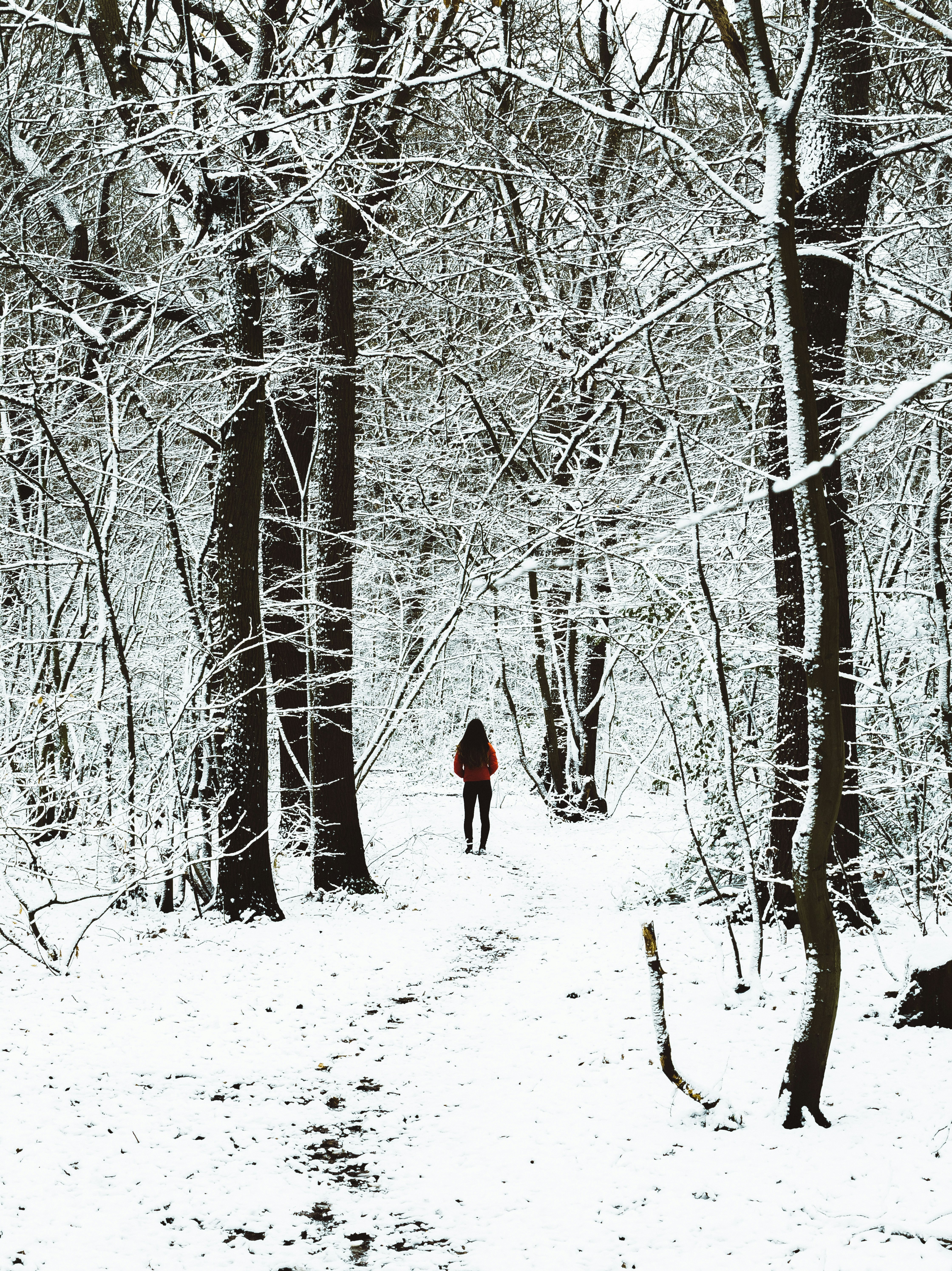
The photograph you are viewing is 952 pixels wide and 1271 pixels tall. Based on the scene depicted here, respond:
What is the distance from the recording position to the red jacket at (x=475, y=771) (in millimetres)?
12445

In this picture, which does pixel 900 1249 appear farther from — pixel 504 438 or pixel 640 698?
pixel 640 698

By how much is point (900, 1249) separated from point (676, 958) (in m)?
3.90

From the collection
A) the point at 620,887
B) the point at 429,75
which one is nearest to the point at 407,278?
the point at 429,75

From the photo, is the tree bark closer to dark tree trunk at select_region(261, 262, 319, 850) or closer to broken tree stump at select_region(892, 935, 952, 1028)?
broken tree stump at select_region(892, 935, 952, 1028)

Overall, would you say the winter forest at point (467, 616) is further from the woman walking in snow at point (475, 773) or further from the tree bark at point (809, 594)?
the woman walking in snow at point (475, 773)

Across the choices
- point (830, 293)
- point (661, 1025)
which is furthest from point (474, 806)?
point (661, 1025)

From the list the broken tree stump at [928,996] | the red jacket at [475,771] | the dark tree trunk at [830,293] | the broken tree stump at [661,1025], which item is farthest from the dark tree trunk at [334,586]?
the broken tree stump at [928,996]

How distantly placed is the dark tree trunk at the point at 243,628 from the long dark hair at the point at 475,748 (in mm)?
4188

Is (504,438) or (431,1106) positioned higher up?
(504,438)

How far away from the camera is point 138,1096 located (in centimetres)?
486

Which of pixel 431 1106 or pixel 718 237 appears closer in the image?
pixel 431 1106

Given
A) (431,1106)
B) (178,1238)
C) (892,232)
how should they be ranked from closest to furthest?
(178,1238) < (431,1106) < (892,232)

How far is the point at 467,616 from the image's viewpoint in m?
15.3

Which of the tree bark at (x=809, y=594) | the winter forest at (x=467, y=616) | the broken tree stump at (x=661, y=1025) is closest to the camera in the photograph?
the tree bark at (x=809, y=594)
